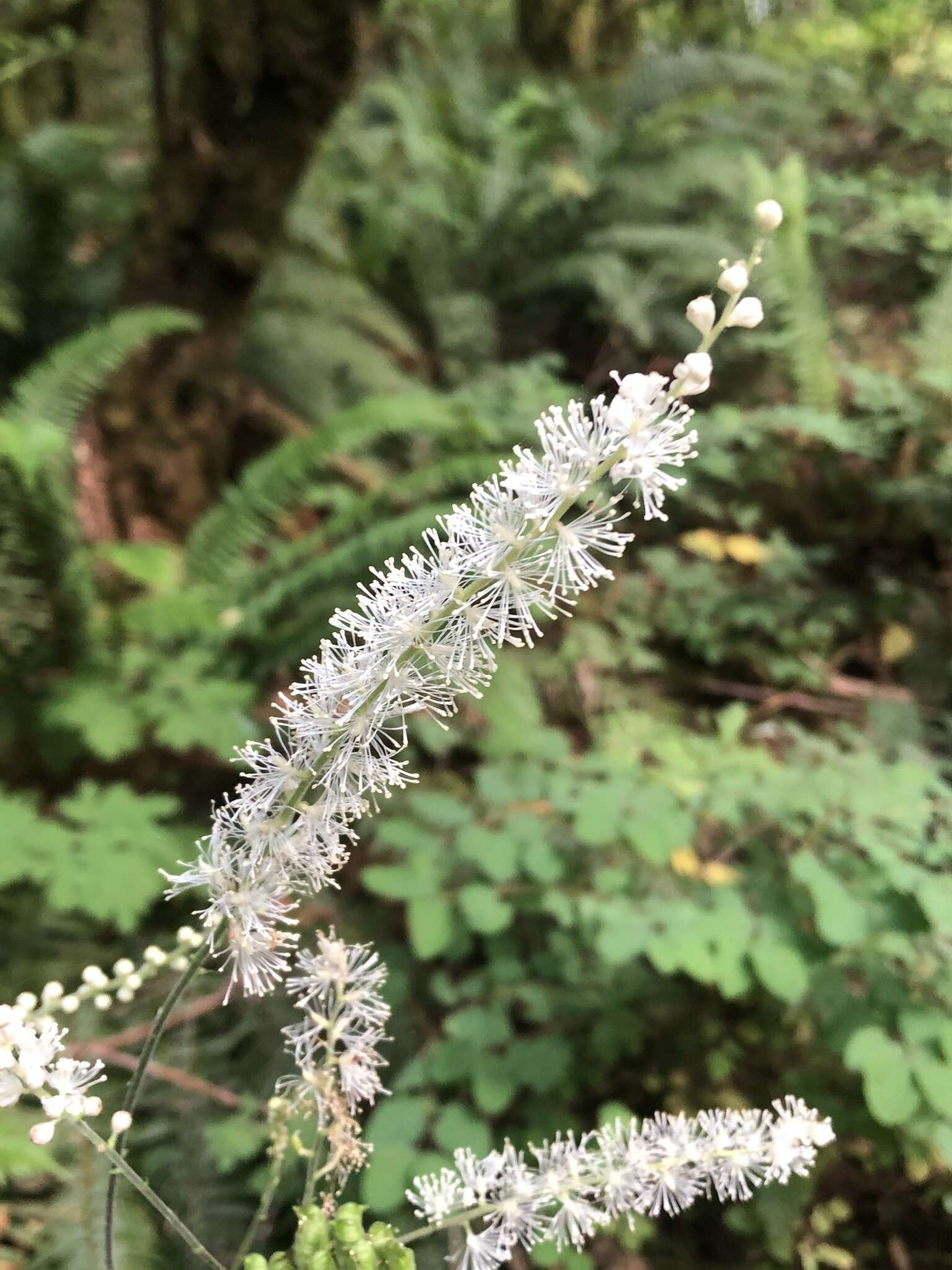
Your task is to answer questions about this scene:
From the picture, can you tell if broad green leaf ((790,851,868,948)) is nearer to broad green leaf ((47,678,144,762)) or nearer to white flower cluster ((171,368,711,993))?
white flower cluster ((171,368,711,993))

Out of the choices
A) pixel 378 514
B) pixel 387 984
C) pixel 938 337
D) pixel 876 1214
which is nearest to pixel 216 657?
pixel 378 514

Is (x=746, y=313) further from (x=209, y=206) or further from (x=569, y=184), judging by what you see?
(x=569, y=184)

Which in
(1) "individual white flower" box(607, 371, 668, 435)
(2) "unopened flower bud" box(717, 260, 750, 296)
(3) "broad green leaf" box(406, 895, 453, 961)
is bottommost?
(3) "broad green leaf" box(406, 895, 453, 961)

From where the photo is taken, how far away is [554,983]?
3.84ft

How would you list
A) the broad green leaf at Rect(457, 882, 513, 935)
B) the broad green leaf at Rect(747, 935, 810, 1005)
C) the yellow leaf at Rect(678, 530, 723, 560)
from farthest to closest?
the yellow leaf at Rect(678, 530, 723, 560), the broad green leaf at Rect(457, 882, 513, 935), the broad green leaf at Rect(747, 935, 810, 1005)

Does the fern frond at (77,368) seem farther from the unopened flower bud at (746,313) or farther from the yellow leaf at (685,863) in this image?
the unopened flower bud at (746,313)

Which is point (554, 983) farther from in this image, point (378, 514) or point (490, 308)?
point (490, 308)

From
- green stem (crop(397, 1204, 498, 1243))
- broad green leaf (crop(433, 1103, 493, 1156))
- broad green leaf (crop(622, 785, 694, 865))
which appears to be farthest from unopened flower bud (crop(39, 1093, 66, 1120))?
broad green leaf (crop(622, 785, 694, 865))

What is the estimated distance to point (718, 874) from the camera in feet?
3.78

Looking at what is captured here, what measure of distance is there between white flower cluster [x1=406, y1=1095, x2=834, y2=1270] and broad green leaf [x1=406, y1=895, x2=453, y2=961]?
413 millimetres

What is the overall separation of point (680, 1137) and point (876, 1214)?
0.69m

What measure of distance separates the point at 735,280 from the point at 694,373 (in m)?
0.06

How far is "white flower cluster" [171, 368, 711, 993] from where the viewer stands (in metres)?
0.43

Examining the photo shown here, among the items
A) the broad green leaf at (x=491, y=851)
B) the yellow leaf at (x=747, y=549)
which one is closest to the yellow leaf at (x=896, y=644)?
the yellow leaf at (x=747, y=549)
